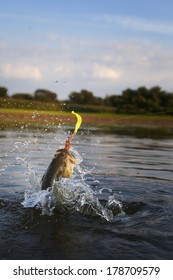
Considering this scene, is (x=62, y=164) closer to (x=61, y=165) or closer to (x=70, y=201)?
(x=61, y=165)

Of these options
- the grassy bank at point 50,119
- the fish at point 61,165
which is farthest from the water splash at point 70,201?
the grassy bank at point 50,119

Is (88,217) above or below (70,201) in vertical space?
below

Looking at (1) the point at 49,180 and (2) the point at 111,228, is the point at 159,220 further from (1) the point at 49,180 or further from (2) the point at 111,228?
(1) the point at 49,180

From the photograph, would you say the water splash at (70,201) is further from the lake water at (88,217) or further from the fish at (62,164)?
the fish at (62,164)

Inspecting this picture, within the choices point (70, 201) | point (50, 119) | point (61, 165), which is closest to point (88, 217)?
point (70, 201)

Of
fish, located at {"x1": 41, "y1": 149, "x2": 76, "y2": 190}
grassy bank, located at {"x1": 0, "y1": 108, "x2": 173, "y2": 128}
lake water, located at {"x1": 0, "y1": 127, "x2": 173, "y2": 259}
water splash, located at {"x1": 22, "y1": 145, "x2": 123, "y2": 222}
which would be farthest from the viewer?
grassy bank, located at {"x1": 0, "y1": 108, "x2": 173, "y2": 128}

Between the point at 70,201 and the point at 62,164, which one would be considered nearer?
the point at 62,164

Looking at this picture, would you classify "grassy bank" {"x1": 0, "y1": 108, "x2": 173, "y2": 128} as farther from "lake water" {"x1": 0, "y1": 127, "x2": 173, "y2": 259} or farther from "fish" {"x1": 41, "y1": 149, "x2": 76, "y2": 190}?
"fish" {"x1": 41, "y1": 149, "x2": 76, "y2": 190}

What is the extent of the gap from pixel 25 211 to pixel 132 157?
928 centimetres

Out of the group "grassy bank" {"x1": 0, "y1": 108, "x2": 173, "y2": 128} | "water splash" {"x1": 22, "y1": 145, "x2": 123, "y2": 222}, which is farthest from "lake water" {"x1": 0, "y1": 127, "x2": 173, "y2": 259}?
"grassy bank" {"x1": 0, "y1": 108, "x2": 173, "y2": 128}

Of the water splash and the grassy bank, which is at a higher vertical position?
the grassy bank
